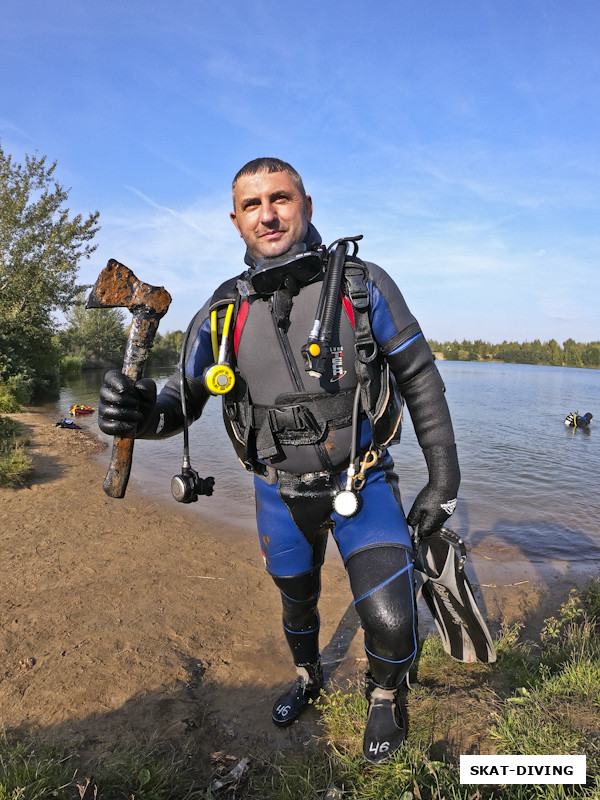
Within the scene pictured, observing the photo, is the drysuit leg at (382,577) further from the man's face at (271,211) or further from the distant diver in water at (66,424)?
the distant diver in water at (66,424)

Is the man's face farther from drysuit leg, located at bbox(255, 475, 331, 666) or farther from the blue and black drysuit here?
drysuit leg, located at bbox(255, 475, 331, 666)

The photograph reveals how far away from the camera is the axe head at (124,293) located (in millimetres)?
2711

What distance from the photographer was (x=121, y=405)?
242 cm

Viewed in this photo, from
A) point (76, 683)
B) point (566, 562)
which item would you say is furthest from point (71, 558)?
point (566, 562)

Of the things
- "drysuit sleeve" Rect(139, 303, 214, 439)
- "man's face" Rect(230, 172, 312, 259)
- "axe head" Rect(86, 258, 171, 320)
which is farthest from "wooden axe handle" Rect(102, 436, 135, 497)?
"man's face" Rect(230, 172, 312, 259)

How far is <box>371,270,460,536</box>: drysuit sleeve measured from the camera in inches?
97.7

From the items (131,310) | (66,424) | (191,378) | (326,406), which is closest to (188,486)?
(191,378)

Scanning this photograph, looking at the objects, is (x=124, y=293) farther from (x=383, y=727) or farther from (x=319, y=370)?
(x=383, y=727)

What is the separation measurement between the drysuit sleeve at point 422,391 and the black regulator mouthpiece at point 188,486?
3.55ft

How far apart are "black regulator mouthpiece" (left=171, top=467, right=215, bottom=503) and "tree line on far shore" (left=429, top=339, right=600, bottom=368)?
10296 centimetres

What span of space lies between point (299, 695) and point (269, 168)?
3020mm

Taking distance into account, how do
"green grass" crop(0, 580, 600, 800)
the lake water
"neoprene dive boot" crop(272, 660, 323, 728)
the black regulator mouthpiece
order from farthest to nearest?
the lake water → "neoprene dive boot" crop(272, 660, 323, 728) → the black regulator mouthpiece → "green grass" crop(0, 580, 600, 800)

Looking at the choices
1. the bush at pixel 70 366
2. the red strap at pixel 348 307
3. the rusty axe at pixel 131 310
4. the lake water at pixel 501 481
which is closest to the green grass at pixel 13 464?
the lake water at pixel 501 481

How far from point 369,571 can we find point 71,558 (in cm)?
411
